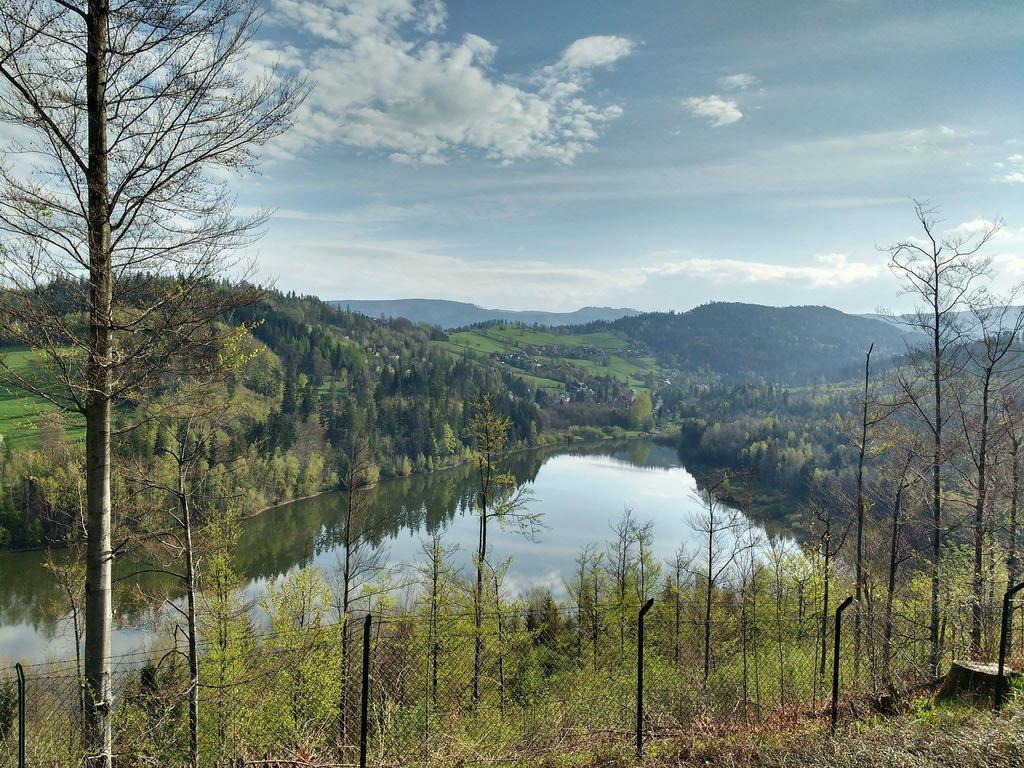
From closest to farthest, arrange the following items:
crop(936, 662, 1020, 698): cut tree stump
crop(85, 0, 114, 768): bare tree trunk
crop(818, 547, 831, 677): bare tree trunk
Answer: crop(85, 0, 114, 768): bare tree trunk
crop(936, 662, 1020, 698): cut tree stump
crop(818, 547, 831, 677): bare tree trunk

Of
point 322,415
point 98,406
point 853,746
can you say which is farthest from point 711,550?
point 322,415

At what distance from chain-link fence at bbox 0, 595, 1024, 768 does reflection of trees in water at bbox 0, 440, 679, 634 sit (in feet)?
10.1

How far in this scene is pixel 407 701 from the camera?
979cm

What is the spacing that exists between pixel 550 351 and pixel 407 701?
537 ft

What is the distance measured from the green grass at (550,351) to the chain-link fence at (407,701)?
117 m

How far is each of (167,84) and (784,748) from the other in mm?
7106

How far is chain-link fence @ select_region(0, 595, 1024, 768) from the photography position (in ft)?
17.2

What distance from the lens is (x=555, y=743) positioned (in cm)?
535

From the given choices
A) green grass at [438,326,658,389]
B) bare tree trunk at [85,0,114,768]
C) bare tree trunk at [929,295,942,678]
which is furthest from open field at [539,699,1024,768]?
green grass at [438,326,658,389]

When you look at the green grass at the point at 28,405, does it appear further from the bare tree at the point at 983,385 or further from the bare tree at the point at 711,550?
the bare tree at the point at 983,385

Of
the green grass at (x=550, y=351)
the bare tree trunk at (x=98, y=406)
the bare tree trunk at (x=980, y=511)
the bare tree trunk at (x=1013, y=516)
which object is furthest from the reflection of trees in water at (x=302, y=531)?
the green grass at (x=550, y=351)

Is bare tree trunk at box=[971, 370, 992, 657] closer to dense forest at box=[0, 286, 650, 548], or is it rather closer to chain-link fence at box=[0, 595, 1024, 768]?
chain-link fence at box=[0, 595, 1024, 768]

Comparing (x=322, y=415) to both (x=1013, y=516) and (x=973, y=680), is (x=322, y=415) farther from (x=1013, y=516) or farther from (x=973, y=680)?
(x=973, y=680)

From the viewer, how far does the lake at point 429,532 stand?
2486 cm
